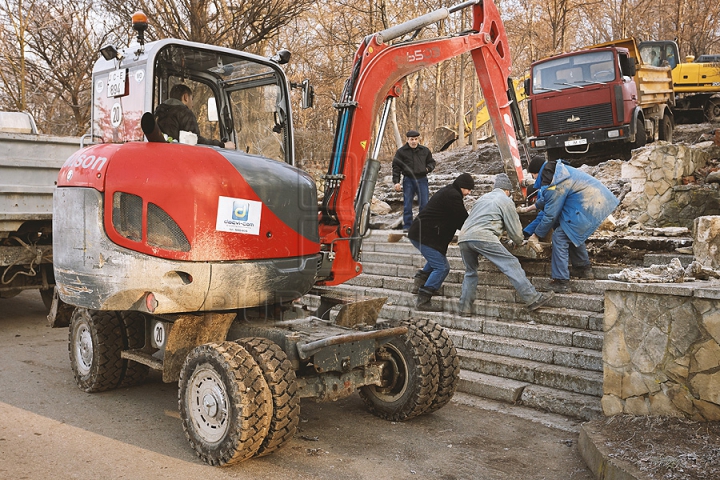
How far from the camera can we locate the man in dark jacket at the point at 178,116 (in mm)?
5066

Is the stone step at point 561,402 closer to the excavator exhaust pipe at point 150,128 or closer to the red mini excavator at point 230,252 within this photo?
the red mini excavator at point 230,252

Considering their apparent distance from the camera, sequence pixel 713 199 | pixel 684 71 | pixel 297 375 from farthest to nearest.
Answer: pixel 684 71 → pixel 713 199 → pixel 297 375

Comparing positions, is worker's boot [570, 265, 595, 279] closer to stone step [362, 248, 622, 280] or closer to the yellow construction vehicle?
stone step [362, 248, 622, 280]

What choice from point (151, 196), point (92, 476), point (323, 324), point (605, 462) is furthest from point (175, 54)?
point (605, 462)

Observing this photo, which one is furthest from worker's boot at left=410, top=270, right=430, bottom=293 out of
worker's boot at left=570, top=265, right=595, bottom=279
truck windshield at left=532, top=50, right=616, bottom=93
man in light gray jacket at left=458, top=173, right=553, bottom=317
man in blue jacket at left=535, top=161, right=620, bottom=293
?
truck windshield at left=532, top=50, right=616, bottom=93

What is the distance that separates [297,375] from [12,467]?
6.17ft

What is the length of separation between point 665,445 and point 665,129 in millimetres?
13471

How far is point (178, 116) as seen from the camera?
514 centimetres

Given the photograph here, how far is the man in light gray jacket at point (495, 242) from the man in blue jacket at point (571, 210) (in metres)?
0.32

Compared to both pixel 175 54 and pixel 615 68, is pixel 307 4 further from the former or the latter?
pixel 175 54

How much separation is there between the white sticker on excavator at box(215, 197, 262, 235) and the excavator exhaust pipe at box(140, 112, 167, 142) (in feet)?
2.03

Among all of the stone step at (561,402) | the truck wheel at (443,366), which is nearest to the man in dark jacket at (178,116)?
the truck wheel at (443,366)

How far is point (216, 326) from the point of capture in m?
4.95

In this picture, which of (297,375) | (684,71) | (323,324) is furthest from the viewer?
(684,71)
